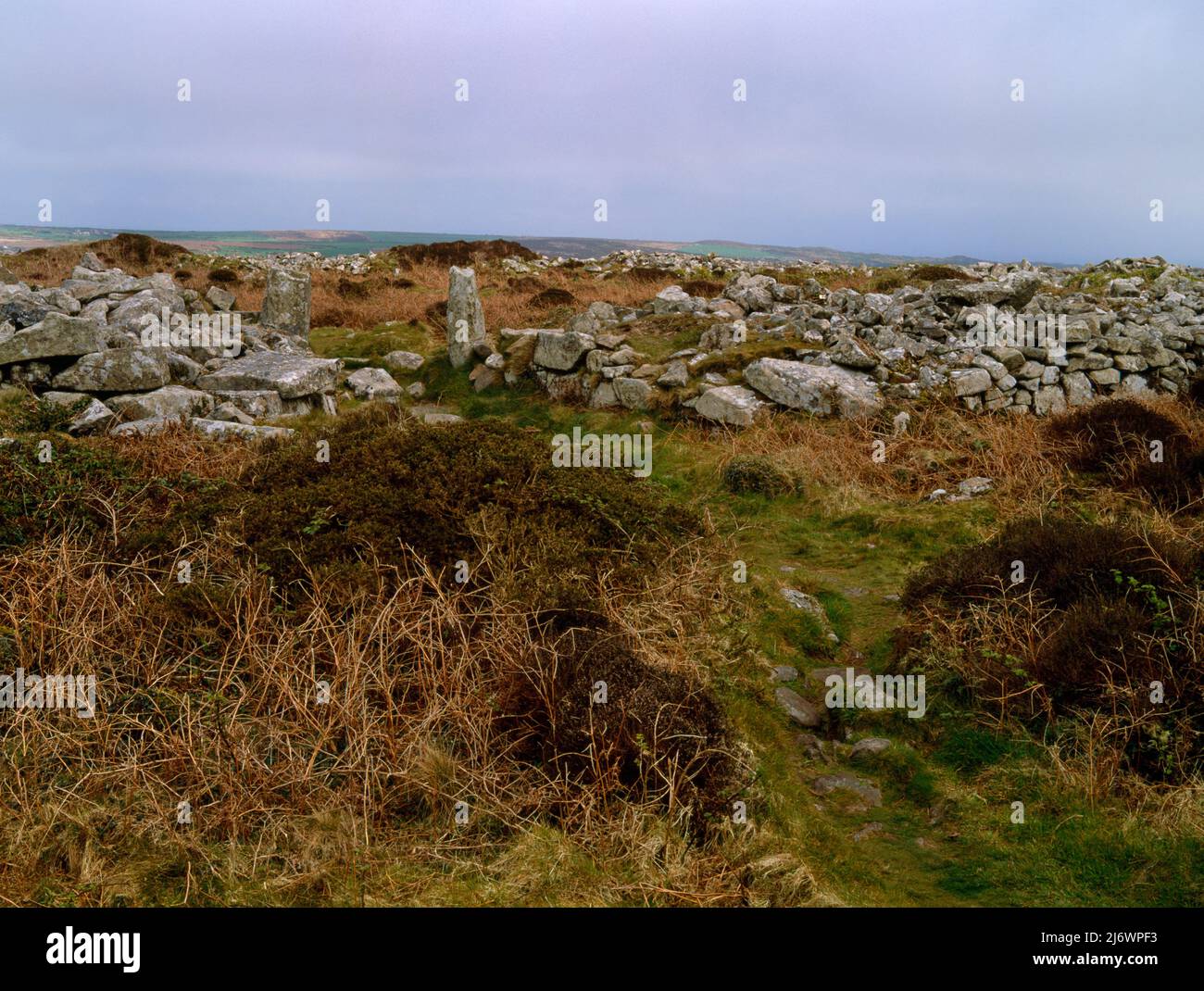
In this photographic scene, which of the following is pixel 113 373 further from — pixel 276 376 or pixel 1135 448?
pixel 1135 448

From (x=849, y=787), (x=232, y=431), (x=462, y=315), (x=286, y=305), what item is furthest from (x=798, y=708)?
(x=286, y=305)

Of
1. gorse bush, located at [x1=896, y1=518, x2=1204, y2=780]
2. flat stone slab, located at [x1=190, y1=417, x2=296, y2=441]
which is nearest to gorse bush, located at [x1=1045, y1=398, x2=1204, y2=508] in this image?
gorse bush, located at [x1=896, y1=518, x2=1204, y2=780]

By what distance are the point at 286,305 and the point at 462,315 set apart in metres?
4.90

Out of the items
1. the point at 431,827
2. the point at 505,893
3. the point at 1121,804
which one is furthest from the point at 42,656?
the point at 1121,804

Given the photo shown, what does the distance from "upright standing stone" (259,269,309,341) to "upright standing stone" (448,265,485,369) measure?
4.15m

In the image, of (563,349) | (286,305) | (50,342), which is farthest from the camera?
(286,305)

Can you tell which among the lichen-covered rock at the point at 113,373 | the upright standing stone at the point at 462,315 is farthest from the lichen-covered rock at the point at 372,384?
the lichen-covered rock at the point at 113,373

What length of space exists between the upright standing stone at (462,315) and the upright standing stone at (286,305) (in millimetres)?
4154

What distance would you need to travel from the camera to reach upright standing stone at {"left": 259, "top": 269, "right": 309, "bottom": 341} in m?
20.1

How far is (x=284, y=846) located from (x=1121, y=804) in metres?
4.77

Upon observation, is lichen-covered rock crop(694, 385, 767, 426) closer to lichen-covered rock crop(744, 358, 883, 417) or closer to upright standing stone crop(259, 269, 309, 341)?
lichen-covered rock crop(744, 358, 883, 417)

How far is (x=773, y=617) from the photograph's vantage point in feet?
25.8

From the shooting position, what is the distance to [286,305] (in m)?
20.1
